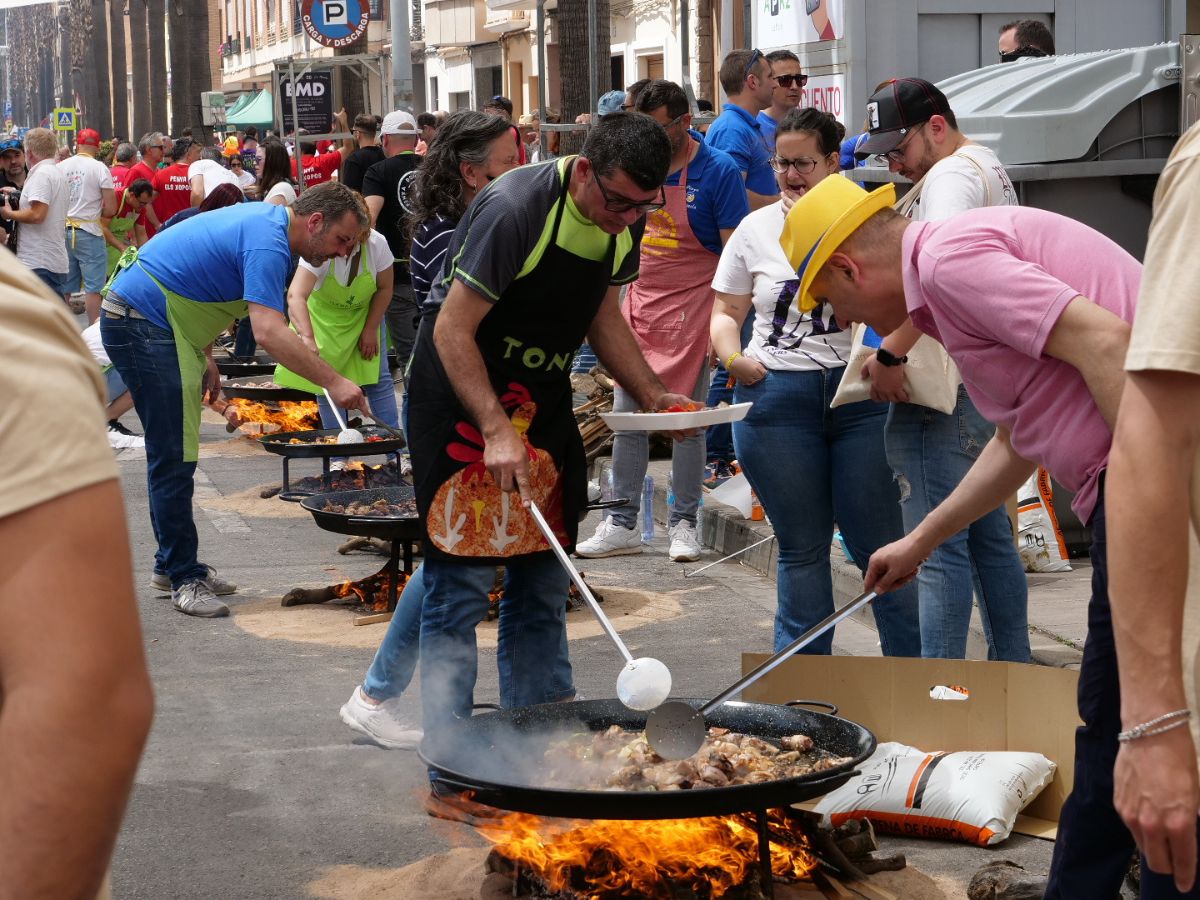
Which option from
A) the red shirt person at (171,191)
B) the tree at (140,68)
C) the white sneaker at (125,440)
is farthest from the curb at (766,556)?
the tree at (140,68)

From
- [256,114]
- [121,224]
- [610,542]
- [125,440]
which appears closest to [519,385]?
[610,542]

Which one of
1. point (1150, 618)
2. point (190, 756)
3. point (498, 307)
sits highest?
point (498, 307)

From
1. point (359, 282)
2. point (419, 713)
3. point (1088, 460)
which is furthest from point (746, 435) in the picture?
point (359, 282)

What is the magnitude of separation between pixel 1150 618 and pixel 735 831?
2.00m

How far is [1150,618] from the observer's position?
2031 millimetres

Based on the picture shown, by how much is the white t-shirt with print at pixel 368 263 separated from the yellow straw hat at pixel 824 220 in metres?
5.86

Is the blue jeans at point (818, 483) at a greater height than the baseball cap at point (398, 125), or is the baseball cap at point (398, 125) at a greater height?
the baseball cap at point (398, 125)

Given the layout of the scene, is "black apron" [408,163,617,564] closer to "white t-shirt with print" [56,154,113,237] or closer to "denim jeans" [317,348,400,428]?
"denim jeans" [317,348,400,428]

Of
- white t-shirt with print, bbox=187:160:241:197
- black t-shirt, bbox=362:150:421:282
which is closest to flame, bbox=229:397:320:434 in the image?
black t-shirt, bbox=362:150:421:282

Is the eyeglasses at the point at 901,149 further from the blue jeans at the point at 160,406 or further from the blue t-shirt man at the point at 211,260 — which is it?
the blue jeans at the point at 160,406

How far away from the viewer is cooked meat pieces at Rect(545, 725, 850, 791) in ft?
11.6

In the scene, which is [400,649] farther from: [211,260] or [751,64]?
[751,64]

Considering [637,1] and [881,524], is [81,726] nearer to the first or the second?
[881,524]

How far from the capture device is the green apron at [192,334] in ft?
23.1
